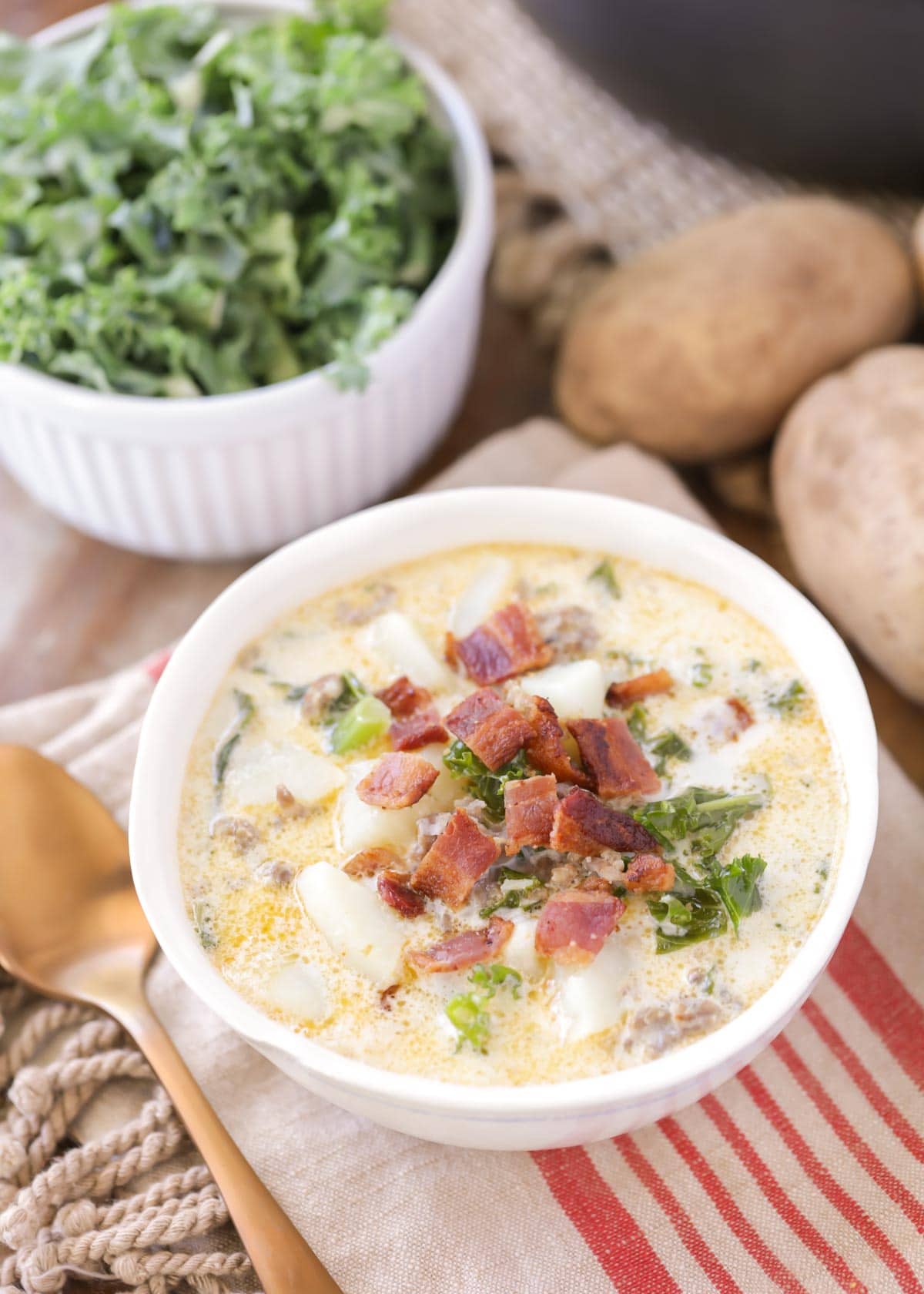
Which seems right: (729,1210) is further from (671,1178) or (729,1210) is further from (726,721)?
(726,721)

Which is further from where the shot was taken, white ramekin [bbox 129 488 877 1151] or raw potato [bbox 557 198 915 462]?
raw potato [bbox 557 198 915 462]

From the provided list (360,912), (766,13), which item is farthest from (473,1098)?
(766,13)

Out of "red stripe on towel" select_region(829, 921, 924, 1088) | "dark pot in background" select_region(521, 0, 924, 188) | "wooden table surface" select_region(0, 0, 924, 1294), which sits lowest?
"red stripe on towel" select_region(829, 921, 924, 1088)

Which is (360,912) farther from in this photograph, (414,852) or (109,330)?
(109,330)

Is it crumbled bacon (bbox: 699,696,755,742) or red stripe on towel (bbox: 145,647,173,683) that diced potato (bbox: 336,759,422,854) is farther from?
red stripe on towel (bbox: 145,647,173,683)

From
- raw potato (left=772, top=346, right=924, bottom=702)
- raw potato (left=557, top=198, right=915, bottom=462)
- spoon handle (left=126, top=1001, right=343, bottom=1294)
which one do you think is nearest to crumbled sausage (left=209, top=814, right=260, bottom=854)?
spoon handle (left=126, top=1001, right=343, bottom=1294)

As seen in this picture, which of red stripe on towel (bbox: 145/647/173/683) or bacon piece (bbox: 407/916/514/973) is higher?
bacon piece (bbox: 407/916/514/973)

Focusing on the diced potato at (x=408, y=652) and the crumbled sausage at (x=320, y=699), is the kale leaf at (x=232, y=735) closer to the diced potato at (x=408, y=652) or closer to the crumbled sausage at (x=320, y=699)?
the crumbled sausage at (x=320, y=699)

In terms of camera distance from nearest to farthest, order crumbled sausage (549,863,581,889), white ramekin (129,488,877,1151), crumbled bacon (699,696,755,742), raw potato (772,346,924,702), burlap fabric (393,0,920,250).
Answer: white ramekin (129,488,877,1151) < crumbled sausage (549,863,581,889) < crumbled bacon (699,696,755,742) < raw potato (772,346,924,702) < burlap fabric (393,0,920,250)

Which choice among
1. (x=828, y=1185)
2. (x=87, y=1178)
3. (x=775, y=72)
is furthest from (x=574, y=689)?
(x=775, y=72)
